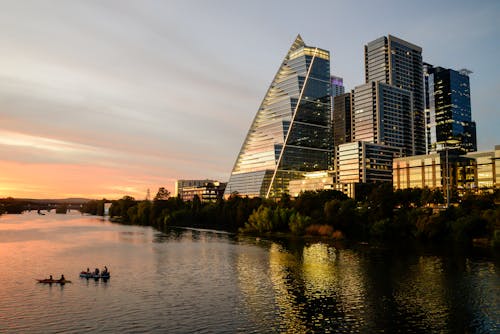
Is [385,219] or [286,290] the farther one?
[385,219]

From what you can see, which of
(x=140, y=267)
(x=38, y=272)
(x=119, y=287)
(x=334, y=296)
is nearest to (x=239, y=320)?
(x=334, y=296)

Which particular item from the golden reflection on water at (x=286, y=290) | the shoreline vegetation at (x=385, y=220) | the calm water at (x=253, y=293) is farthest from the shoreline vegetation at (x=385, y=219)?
the golden reflection on water at (x=286, y=290)

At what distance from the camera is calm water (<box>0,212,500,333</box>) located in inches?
1811

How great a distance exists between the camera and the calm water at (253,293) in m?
46.0

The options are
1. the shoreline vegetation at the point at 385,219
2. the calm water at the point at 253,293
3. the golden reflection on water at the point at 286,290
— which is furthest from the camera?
the shoreline vegetation at the point at 385,219

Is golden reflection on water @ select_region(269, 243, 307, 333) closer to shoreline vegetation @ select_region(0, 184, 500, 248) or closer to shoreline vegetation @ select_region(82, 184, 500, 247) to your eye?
shoreline vegetation @ select_region(0, 184, 500, 248)

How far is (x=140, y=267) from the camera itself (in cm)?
8181

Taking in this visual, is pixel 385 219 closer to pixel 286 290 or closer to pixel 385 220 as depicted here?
pixel 385 220

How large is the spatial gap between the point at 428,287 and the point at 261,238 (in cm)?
8010

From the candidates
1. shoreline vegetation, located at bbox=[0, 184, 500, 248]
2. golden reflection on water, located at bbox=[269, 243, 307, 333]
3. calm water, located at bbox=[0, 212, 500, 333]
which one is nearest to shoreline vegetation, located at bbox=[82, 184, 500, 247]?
shoreline vegetation, located at bbox=[0, 184, 500, 248]

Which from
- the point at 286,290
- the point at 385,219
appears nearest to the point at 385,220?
the point at 385,219

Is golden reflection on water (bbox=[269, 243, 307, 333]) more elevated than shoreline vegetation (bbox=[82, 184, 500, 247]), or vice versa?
shoreline vegetation (bbox=[82, 184, 500, 247])

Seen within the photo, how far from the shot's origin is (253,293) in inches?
2365

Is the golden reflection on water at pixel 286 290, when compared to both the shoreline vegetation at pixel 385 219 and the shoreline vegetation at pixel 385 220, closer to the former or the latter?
the shoreline vegetation at pixel 385 220
